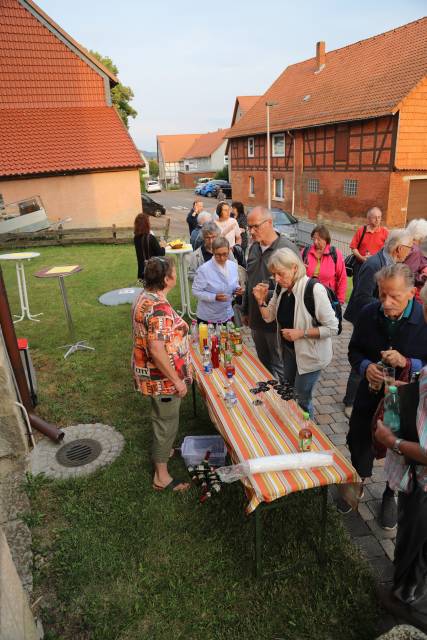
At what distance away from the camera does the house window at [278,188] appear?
30222mm

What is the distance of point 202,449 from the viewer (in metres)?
4.36

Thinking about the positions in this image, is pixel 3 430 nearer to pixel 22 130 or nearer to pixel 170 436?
pixel 170 436

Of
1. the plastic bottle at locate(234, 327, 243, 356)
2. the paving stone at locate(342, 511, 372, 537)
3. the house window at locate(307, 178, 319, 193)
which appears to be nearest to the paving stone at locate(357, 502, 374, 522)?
the paving stone at locate(342, 511, 372, 537)

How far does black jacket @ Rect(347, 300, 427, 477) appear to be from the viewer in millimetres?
3107

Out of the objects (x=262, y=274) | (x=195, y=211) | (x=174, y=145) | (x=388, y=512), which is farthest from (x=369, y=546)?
(x=174, y=145)

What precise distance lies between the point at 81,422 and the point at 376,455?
11.4 feet

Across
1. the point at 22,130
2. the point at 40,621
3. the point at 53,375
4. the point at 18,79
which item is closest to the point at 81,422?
the point at 53,375

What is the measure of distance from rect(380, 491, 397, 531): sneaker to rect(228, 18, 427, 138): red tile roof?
20.1 metres

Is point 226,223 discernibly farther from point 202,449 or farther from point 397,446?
point 397,446

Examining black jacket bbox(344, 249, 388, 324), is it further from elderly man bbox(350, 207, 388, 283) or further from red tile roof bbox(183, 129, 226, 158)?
red tile roof bbox(183, 129, 226, 158)

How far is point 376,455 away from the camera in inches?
132

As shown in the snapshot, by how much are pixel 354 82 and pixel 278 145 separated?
6.87 meters

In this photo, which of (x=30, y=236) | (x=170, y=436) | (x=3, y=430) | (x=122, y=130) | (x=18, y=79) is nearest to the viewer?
(x=170, y=436)

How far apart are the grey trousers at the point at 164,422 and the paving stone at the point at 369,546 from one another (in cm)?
175
